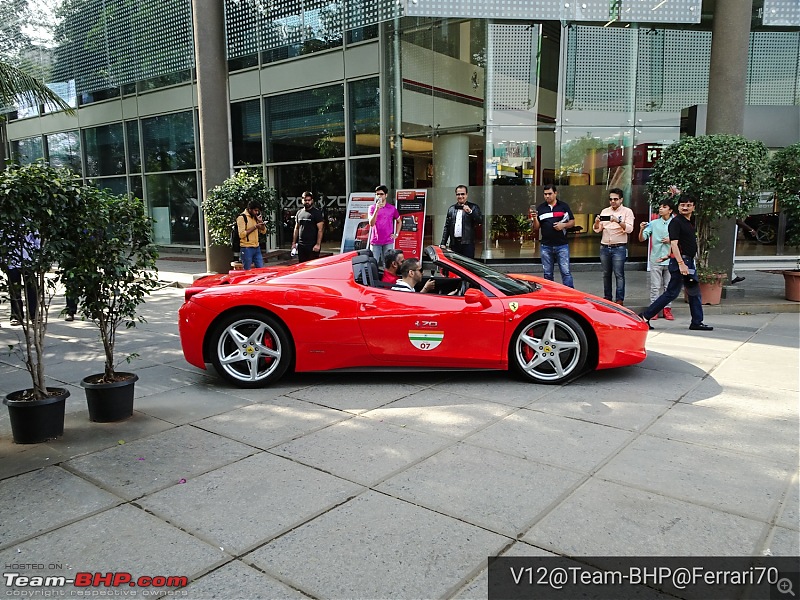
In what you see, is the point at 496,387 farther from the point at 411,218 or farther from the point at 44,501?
the point at 411,218

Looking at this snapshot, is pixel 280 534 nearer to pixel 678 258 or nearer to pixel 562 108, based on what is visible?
pixel 678 258

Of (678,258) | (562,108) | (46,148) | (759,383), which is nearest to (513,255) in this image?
(562,108)

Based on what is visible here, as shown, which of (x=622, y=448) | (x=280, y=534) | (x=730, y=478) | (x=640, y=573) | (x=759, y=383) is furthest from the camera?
(x=759, y=383)

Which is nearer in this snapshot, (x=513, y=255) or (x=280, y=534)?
(x=280, y=534)

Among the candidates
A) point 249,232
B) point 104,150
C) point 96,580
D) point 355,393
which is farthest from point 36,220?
point 104,150

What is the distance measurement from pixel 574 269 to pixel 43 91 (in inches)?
512

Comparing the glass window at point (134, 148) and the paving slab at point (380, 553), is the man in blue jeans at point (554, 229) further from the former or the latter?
the glass window at point (134, 148)

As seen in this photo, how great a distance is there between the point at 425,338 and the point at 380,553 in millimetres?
2766

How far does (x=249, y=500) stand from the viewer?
3307mm

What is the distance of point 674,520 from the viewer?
3.09 meters

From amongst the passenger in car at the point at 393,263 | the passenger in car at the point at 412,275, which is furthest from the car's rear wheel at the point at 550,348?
the passenger in car at the point at 393,263

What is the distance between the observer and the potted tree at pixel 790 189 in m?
9.56

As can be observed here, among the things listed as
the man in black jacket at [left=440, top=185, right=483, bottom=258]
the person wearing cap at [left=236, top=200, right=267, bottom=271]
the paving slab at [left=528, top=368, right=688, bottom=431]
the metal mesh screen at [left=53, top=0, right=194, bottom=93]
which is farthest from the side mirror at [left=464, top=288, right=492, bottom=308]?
the metal mesh screen at [left=53, top=0, right=194, bottom=93]

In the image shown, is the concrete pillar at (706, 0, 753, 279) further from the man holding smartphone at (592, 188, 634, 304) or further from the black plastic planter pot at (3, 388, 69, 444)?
the black plastic planter pot at (3, 388, 69, 444)
